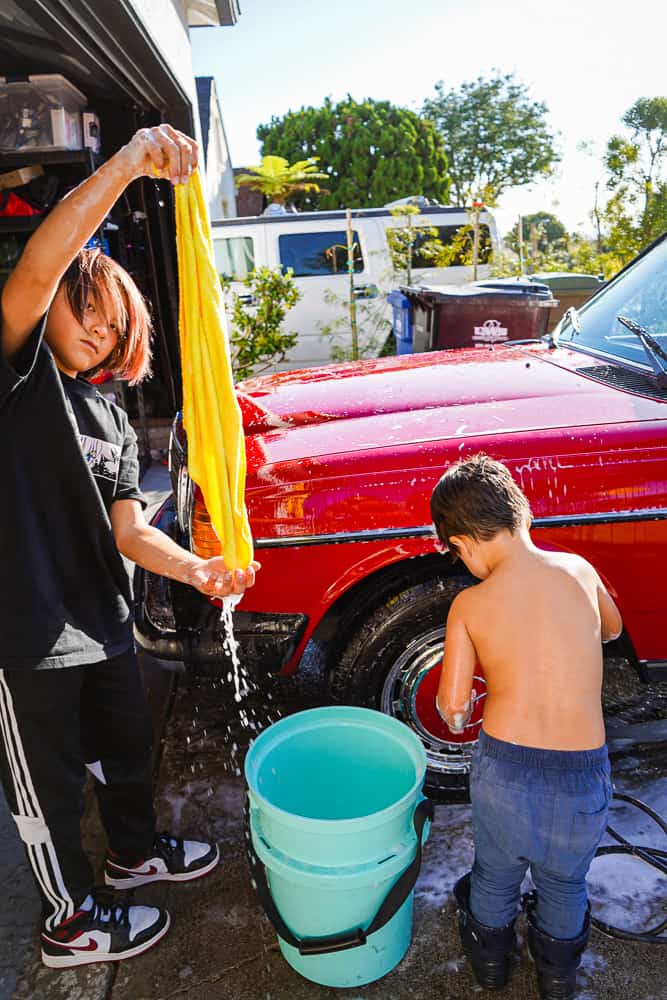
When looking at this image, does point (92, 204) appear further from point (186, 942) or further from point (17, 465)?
point (186, 942)

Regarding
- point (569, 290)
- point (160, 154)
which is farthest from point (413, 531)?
point (569, 290)

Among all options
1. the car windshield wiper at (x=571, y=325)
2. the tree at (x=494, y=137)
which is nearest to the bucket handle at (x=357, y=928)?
the car windshield wiper at (x=571, y=325)

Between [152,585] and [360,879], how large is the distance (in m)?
1.40

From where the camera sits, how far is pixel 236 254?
33.8 ft

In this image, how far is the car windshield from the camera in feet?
9.73

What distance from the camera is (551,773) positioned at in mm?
1750

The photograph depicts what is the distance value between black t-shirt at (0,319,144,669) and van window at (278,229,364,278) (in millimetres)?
8799

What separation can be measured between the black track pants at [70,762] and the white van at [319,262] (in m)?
8.25

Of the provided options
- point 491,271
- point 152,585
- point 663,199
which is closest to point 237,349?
point 491,271

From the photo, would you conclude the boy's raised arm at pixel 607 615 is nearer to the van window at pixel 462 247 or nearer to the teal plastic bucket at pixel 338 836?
the teal plastic bucket at pixel 338 836

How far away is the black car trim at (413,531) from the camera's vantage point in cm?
231

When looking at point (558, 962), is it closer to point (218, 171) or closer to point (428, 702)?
point (428, 702)

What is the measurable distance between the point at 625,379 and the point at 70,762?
90.1 inches

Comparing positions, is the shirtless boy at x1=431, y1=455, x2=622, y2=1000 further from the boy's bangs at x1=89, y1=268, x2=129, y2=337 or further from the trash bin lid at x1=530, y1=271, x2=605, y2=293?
the trash bin lid at x1=530, y1=271, x2=605, y2=293
